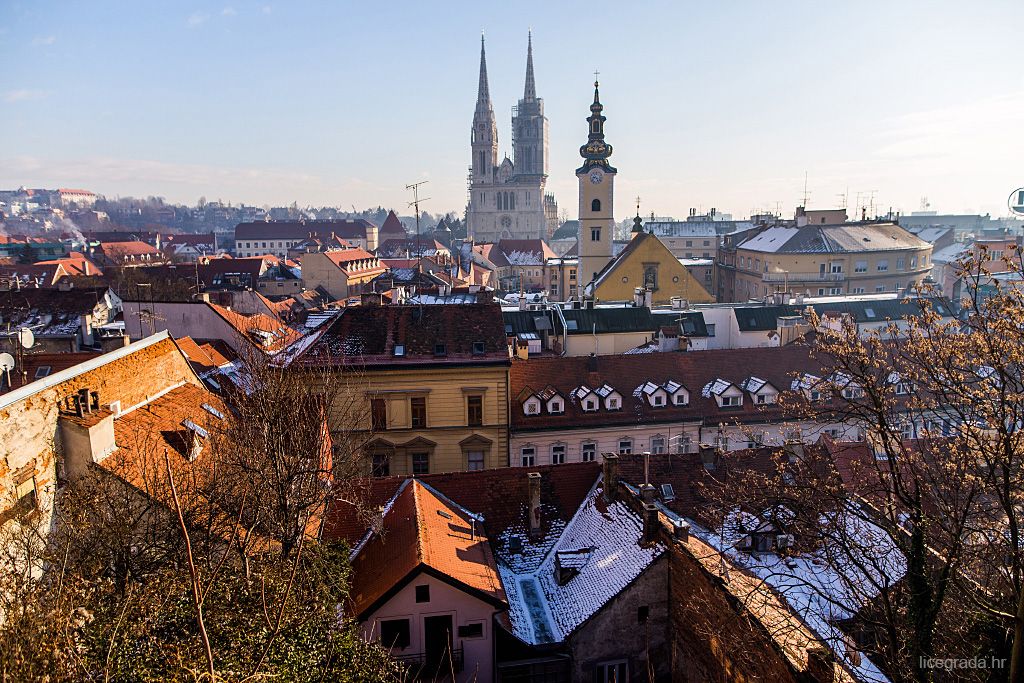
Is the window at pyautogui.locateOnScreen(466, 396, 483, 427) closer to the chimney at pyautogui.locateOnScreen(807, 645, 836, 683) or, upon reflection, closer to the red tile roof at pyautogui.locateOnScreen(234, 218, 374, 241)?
the chimney at pyautogui.locateOnScreen(807, 645, 836, 683)

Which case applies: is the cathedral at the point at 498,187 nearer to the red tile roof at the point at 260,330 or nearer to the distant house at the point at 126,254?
the distant house at the point at 126,254

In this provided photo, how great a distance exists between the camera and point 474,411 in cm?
2809

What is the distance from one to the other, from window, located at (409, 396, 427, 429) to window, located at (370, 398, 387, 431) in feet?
3.30

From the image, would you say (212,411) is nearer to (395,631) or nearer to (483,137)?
(395,631)

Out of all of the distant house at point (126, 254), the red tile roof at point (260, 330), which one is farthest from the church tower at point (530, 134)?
the red tile roof at point (260, 330)

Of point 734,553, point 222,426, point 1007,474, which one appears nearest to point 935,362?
point 1007,474

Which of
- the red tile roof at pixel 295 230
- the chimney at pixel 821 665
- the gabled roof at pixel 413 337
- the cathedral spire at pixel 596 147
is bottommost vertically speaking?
the chimney at pixel 821 665

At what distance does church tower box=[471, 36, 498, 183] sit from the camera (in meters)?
145

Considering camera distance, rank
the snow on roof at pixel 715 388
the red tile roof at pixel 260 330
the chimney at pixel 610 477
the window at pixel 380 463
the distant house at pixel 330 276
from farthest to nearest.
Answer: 1. the distant house at pixel 330 276
2. the red tile roof at pixel 260 330
3. the snow on roof at pixel 715 388
4. the window at pixel 380 463
5. the chimney at pixel 610 477

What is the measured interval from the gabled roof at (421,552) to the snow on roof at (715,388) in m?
14.2

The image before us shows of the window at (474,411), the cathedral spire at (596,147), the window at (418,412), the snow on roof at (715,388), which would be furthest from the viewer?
the cathedral spire at (596,147)

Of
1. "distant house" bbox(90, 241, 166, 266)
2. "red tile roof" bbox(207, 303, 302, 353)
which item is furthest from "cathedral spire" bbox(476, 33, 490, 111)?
"red tile roof" bbox(207, 303, 302, 353)

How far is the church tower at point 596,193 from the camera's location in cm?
6109

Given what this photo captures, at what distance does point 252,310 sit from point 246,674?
146ft
